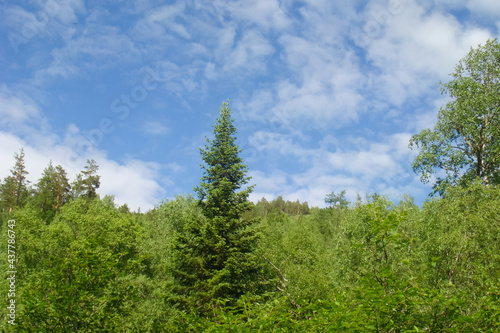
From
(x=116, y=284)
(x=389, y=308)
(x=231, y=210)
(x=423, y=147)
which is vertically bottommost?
(x=389, y=308)

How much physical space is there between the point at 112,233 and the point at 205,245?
19.0 meters

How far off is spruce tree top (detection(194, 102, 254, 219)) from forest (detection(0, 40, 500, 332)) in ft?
0.29

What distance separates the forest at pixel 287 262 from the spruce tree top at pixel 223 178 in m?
0.09

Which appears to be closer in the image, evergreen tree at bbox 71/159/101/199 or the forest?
the forest

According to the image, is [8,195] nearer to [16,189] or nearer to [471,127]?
[16,189]

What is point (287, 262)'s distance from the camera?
26375mm

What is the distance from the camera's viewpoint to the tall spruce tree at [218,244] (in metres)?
19.5

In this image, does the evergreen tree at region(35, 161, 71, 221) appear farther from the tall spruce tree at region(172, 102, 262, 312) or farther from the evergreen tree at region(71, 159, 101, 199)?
the tall spruce tree at region(172, 102, 262, 312)

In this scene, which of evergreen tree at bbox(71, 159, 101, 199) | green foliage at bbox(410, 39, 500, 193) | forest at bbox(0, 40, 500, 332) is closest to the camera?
forest at bbox(0, 40, 500, 332)

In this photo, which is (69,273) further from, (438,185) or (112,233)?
(112,233)

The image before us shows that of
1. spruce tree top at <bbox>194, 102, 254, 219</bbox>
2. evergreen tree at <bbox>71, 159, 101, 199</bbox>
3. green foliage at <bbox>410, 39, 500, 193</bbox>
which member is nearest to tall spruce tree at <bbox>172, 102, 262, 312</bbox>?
spruce tree top at <bbox>194, 102, 254, 219</bbox>

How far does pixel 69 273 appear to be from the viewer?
7.52 metres

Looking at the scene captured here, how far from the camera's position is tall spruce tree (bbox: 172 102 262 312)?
19453 millimetres

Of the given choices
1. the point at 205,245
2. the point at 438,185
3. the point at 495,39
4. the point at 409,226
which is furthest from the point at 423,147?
the point at 205,245
